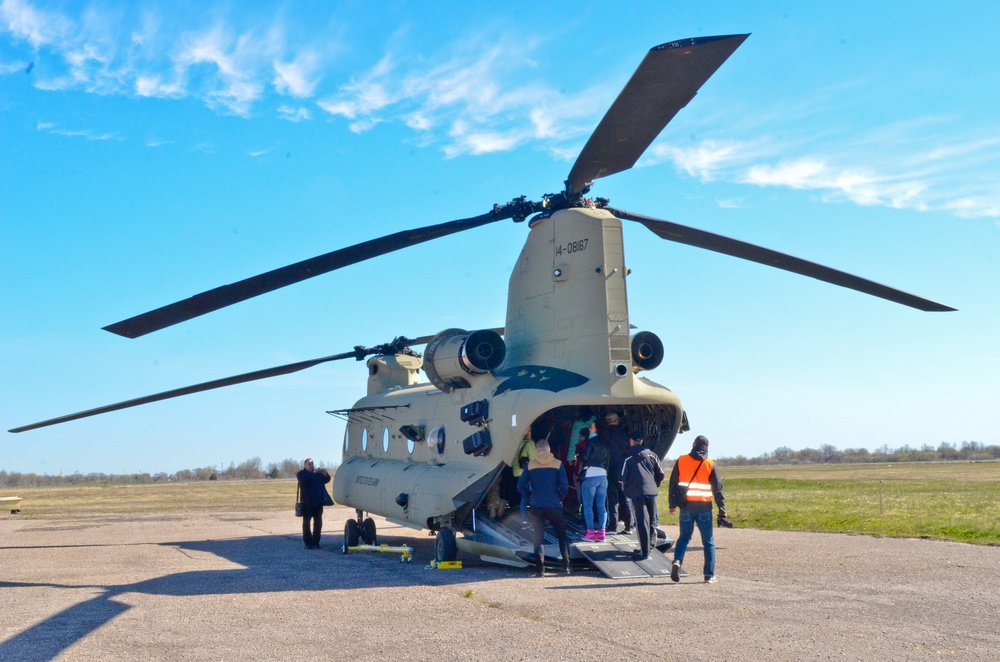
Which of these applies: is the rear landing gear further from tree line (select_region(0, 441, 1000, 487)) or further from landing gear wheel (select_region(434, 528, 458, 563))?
tree line (select_region(0, 441, 1000, 487))

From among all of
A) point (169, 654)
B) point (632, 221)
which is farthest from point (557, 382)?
point (169, 654)

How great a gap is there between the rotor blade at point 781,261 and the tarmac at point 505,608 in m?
3.73

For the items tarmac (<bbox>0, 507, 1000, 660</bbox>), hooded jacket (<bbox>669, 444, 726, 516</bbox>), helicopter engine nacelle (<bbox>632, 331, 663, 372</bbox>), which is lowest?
tarmac (<bbox>0, 507, 1000, 660</bbox>)

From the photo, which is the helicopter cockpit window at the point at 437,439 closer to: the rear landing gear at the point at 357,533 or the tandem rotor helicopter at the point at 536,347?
the tandem rotor helicopter at the point at 536,347

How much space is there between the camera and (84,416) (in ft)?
56.5

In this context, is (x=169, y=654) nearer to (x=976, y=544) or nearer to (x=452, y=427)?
(x=452, y=427)

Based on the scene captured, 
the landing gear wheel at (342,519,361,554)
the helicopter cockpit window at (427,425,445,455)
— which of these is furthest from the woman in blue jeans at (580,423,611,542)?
the landing gear wheel at (342,519,361,554)

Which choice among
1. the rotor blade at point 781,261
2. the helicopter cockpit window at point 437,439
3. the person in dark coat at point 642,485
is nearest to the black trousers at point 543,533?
the person in dark coat at point 642,485

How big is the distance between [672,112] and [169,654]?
7290mm

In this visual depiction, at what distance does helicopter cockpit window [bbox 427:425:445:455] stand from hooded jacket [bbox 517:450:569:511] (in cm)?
299

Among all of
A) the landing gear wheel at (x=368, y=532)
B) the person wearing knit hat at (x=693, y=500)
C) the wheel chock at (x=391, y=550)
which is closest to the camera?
the person wearing knit hat at (x=693, y=500)

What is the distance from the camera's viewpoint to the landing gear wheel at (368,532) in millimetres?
16703

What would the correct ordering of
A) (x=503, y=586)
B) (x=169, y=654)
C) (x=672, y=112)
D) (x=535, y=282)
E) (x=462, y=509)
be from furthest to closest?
(x=535, y=282)
(x=462, y=509)
(x=503, y=586)
(x=672, y=112)
(x=169, y=654)

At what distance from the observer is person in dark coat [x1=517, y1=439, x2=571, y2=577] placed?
11.3 metres
